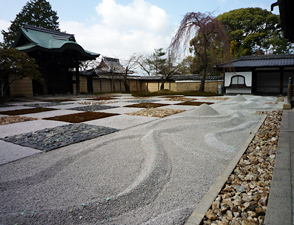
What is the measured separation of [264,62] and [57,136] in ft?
63.2

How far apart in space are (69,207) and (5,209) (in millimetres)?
544

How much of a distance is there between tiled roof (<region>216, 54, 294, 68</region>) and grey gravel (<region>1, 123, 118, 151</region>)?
16.1m

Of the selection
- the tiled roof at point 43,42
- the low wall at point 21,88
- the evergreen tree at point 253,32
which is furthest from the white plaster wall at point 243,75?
the low wall at point 21,88

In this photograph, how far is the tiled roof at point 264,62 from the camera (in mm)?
17047

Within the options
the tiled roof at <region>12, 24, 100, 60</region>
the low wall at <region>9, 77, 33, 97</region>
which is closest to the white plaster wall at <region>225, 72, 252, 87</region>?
the tiled roof at <region>12, 24, 100, 60</region>

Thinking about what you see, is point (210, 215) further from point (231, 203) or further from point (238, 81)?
point (238, 81)

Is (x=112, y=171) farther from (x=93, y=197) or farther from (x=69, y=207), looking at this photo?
(x=69, y=207)

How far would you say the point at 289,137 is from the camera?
3.40 metres

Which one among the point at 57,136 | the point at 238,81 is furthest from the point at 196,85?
the point at 57,136

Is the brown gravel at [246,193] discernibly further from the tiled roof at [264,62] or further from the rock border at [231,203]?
the tiled roof at [264,62]

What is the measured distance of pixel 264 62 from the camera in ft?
59.0

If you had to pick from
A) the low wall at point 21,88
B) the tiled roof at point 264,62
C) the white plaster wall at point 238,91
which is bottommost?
the white plaster wall at point 238,91

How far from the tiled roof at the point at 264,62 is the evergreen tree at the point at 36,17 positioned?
27.3 m

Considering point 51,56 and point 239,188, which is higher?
point 51,56
